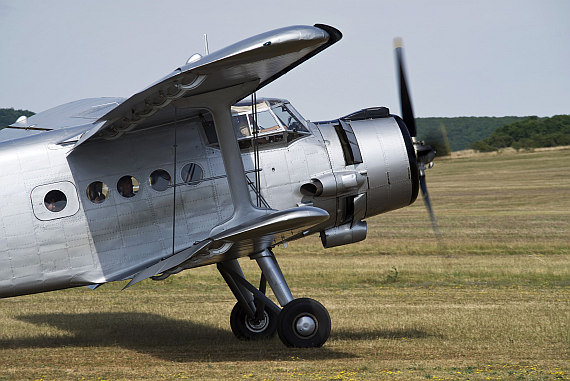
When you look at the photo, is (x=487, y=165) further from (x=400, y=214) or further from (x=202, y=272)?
(x=202, y=272)

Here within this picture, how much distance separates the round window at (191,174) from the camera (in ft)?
37.0

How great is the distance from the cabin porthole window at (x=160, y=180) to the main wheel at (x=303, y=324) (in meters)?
2.37

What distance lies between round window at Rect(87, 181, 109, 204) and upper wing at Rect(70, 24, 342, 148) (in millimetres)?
592

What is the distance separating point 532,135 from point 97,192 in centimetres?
9249

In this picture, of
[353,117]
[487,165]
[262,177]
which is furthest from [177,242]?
[487,165]

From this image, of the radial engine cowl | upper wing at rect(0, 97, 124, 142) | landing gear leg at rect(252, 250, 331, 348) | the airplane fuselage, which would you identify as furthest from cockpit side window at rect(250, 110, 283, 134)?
landing gear leg at rect(252, 250, 331, 348)

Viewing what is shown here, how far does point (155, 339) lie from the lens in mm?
12852

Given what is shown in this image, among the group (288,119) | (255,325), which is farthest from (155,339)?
(288,119)

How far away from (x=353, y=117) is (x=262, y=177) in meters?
1.81

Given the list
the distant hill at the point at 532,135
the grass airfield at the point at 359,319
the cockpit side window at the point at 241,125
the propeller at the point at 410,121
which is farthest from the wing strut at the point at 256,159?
the distant hill at the point at 532,135

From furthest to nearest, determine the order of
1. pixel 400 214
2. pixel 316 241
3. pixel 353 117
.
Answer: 1. pixel 400 214
2. pixel 316 241
3. pixel 353 117

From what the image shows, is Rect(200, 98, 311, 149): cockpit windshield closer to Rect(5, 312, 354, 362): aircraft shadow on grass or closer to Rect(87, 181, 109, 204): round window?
Rect(87, 181, 109, 204): round window

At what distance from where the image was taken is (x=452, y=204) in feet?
139

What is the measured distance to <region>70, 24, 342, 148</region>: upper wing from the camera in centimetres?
839
